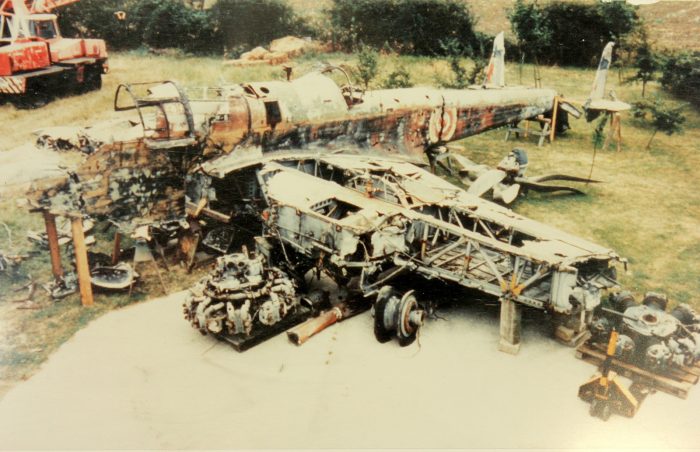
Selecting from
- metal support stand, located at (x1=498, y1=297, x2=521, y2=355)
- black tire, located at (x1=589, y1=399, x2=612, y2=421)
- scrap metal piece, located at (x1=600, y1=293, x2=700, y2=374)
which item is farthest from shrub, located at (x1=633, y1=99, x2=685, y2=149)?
black tire, located at (x1=589, y1=399, x2=612, y2=421)

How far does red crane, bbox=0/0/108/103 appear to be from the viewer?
9.41 meters

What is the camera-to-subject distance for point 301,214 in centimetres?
845

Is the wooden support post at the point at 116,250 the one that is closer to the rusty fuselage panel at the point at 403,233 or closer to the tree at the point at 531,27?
the rusty fuselage panel at the point at 403,233

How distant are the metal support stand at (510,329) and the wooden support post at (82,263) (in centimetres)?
676

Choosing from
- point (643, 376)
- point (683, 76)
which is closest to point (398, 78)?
point (683, 76)

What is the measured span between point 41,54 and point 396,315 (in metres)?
7.99

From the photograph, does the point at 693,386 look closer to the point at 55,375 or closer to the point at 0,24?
the point at 55,375

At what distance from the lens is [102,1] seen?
420 inches

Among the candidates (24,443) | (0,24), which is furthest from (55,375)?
(0,24)

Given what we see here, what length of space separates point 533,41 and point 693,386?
30.8 feet

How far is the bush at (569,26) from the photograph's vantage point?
466 inches

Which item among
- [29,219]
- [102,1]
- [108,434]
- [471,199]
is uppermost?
[102,1]

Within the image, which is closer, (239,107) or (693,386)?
(693,386)

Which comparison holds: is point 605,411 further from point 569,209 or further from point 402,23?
point 402,23
